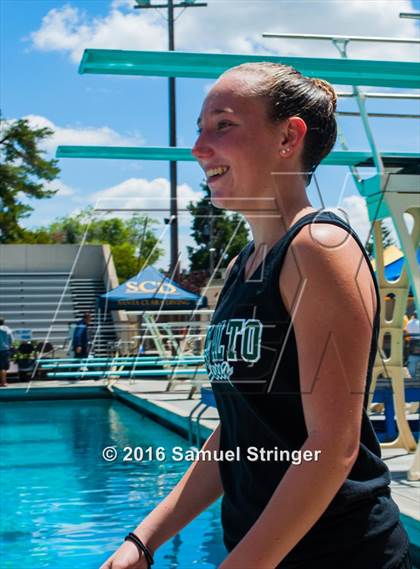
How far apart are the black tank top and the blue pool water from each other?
12.1 feet

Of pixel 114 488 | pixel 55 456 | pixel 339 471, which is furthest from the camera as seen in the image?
pixel 55 456

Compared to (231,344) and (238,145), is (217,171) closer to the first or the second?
(238,145)

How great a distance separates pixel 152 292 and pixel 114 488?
1111 cm

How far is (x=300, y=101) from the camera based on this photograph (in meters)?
1.23

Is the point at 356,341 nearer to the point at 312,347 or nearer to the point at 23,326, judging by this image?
the point at 312,347

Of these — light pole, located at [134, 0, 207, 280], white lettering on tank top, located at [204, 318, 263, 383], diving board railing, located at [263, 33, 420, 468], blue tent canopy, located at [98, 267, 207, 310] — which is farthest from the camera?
light pole, located at [134, 0, 207, 280]

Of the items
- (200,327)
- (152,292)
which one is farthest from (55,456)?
(152,292)

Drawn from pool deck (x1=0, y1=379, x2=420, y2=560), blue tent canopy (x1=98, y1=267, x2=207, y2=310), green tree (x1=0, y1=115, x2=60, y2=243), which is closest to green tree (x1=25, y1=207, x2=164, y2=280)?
green tree (x1=0, y1=115, x2=60, y2=243)

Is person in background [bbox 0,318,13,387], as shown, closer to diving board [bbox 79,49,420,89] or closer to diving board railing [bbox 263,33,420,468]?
diving board railing [bbox 263,33,420,468]

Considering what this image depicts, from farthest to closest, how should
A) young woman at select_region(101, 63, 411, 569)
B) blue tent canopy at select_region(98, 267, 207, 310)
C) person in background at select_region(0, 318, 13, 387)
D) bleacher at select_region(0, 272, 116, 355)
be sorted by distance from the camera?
bleacher at select_region(0, 272, 116, 355), blue tent canopy at select_region(98, 267, 207, 310), person in background at select_region(0, 318, 13, 387), young woman at select_region(101, 63, 411, 569)

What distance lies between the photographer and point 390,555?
114 cm

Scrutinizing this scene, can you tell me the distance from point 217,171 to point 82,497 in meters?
5.51

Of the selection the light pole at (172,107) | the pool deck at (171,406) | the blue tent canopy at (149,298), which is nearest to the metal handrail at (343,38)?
the pool deck at (171,406)

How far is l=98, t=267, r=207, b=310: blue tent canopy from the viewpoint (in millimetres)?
17062
